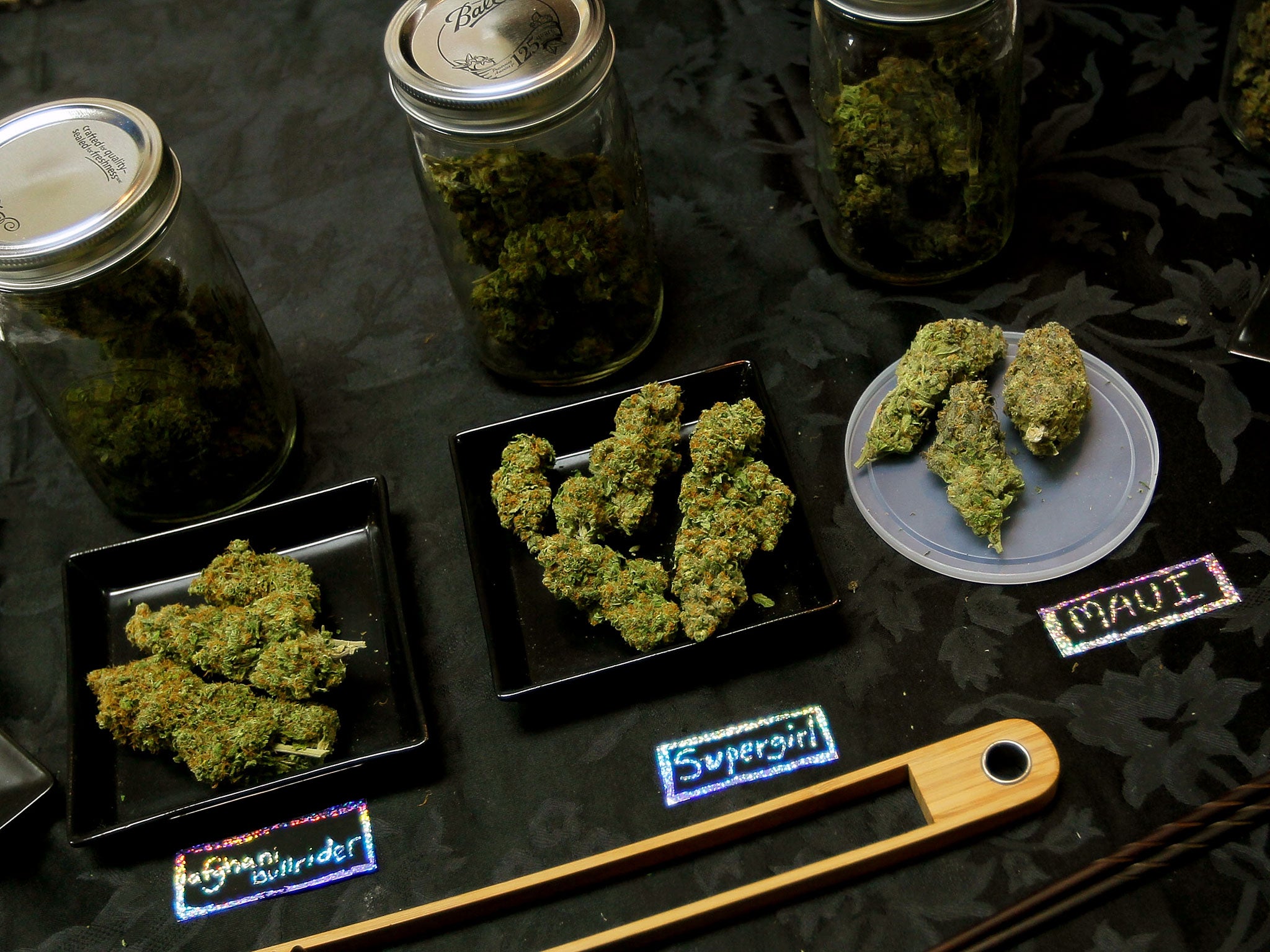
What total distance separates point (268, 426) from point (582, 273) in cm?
43

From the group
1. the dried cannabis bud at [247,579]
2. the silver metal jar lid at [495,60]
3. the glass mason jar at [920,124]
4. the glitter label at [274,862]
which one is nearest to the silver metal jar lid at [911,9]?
the glass mason jar at [920,124]

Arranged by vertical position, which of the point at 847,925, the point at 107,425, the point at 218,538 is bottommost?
the point at 847,925

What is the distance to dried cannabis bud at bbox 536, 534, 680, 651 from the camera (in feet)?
3.36

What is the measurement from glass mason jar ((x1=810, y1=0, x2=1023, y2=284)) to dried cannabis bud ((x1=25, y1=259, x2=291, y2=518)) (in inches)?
28.8

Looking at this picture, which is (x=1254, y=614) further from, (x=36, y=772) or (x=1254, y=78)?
(x=36, y=772)

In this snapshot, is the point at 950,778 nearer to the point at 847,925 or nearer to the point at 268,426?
the point at 847,925

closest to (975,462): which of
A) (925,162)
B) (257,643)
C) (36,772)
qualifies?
(925,162)

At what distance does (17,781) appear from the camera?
1074mm

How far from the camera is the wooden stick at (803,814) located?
0.94 m

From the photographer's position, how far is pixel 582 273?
1153mm

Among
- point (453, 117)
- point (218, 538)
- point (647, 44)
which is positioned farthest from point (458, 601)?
point (647, 44)

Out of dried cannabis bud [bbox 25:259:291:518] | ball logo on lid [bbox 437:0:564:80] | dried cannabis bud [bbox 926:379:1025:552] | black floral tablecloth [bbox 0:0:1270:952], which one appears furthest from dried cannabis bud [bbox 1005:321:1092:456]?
dried cannabis bud [bbox 25:259:291:518]

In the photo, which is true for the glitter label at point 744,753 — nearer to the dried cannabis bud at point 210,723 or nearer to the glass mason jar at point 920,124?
the dried cannabis bud at point 210,723

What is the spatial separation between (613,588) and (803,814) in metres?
0.29
